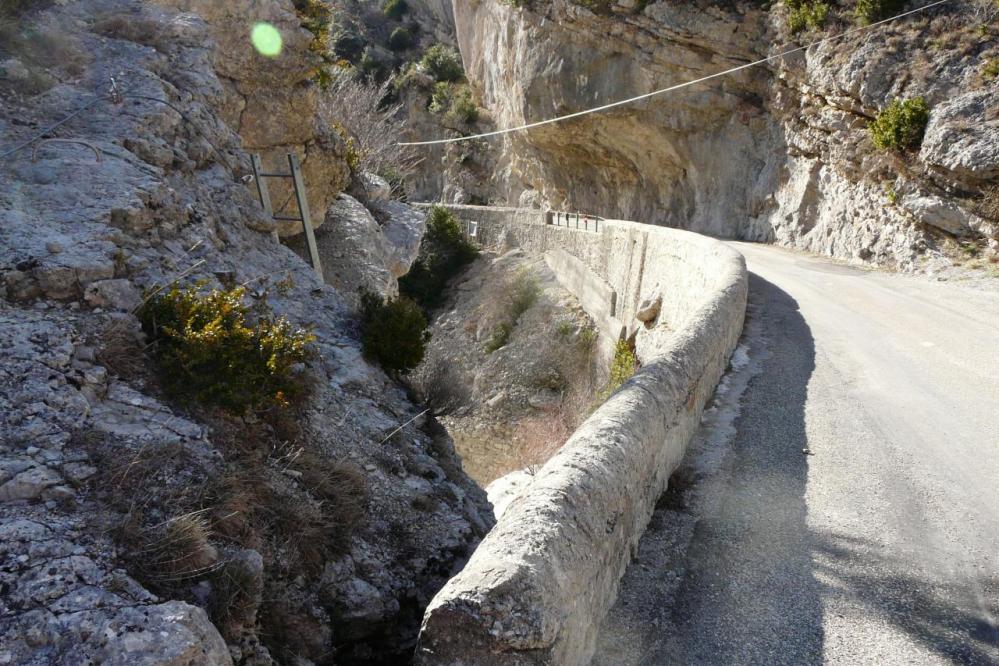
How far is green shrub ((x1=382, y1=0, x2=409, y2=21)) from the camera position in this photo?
172 feet

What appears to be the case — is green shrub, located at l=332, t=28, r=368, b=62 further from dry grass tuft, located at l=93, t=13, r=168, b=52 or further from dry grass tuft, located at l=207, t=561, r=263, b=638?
dry grass tuft, located at l=207, t=561, r=263, b=638

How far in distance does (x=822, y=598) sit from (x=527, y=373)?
18367 millimetres

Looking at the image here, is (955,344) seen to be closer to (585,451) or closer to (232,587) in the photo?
(585,451)

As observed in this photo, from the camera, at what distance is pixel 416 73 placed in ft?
150

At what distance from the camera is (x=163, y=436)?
14.0 feet

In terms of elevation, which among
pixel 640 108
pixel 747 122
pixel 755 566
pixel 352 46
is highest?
pixel 352 46

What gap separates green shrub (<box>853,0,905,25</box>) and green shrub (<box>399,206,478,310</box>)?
18556mm

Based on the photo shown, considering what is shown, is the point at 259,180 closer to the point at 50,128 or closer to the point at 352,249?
the point at 50,128

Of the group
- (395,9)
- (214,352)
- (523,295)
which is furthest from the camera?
(395,9)

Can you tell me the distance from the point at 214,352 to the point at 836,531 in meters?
4.79

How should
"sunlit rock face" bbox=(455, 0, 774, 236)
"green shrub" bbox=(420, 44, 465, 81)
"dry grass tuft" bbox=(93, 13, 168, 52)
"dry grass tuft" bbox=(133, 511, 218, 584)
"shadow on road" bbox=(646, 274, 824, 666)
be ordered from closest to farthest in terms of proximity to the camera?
"dry grass tuft" bbox=(133, 511, 218, 584), "shadow on road" bbox=(646, 274, 824, 666), "dry grass tuft" bbox=(93, 13, 168, 52), "sunlit rock face" bbox=(455, 0, 774, 236), "green shrub" bbox=(420, 44, 465, 81)

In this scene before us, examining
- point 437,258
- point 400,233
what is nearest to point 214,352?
point 400,233

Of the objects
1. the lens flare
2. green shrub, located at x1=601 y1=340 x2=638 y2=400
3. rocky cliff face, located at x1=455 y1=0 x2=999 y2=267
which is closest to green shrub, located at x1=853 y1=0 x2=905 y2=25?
rocky cliff face, located at x1=455 y1=0 x2=999 y2=267

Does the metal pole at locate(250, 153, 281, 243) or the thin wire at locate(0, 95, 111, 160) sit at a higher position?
the thin wire at locate(0, 95, 111, 160)
